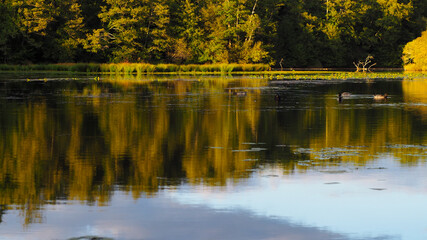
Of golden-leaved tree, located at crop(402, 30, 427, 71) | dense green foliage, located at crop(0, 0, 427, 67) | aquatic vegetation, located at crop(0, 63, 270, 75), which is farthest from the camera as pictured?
golden-leaved tree, located at crop(402, 30, 427, 71)

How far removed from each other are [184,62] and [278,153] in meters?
78.3

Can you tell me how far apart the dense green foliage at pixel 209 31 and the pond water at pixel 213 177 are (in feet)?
205

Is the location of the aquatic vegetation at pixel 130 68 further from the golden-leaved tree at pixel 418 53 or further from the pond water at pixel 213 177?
the pond water at pixel 213 177

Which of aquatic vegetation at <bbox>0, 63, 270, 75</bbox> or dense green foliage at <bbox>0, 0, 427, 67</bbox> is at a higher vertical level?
dense green foliage at <bbox>0, 0, 427, 67</bbox>

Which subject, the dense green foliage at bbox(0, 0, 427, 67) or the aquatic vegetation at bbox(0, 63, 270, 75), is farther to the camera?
the dense green foliage at bbox(0, 0, 427, 67)

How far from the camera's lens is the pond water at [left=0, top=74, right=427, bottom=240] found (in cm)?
877

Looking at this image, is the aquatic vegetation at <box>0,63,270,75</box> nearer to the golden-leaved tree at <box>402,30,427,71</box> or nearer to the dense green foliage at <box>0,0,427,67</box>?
the dense green foliage at <box>0,0,427,67</box>

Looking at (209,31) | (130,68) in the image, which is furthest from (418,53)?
(130,68)

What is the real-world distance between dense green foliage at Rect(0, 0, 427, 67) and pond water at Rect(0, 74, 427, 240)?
2454 inches

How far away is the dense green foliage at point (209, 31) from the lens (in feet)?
274

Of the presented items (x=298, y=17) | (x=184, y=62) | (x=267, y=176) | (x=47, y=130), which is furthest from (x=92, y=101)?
(x=298, y=17)

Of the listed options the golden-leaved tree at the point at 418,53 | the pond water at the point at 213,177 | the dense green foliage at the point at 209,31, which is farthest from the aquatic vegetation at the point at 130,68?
the pond water at the point at 213,177

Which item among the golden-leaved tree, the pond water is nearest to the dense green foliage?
the golden-leaved tree

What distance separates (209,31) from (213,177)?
85591mm
